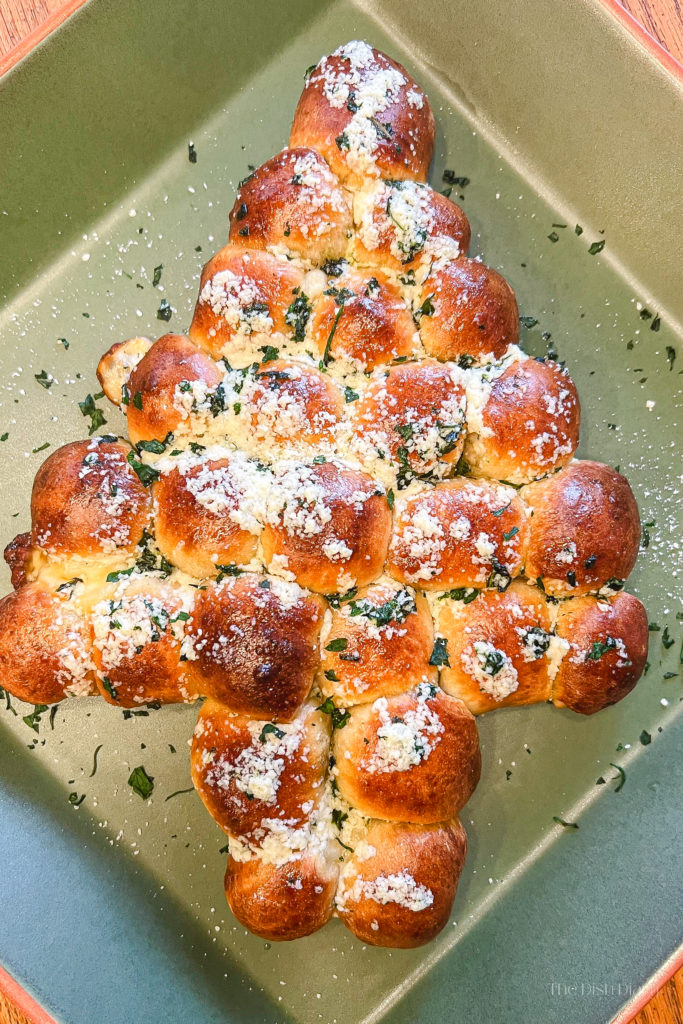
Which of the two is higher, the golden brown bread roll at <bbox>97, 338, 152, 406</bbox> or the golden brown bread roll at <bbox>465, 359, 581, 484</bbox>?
the golden brown bread roll at <bbox>465, 359, 581, 484</bbox>

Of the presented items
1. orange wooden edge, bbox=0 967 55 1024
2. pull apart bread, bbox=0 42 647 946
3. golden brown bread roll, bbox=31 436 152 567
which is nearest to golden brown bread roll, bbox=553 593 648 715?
pull apart bread, bbox=0 42 647 946

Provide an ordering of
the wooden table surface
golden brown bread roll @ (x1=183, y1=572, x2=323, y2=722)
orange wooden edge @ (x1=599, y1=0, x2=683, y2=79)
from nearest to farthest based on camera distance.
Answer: golden brown bread roll @ (x1=183, y1=572, x2=323, y2=722), orange wooden edge @ (x1=599, y1=0, x2=683, y2=79), the wooden table surface

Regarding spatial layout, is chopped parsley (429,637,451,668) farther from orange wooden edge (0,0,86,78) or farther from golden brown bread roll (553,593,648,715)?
orange wooden edge (0,0,86,78)

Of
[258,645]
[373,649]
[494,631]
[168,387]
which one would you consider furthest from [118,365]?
[494,631]

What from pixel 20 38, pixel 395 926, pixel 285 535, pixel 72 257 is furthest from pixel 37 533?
pixel 20 38

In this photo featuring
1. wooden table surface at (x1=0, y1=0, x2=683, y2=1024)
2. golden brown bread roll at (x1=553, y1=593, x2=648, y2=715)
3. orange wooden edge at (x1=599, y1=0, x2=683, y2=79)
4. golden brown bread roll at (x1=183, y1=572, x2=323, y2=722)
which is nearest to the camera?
golden brown bread roll at (x1=183, y1=572, x2=323, y2=722)

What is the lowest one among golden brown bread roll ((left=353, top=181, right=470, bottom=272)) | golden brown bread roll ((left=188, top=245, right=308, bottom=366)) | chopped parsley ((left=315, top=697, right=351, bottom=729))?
chopped parsley ((left=315, top=697, right=351, bottom=729))
